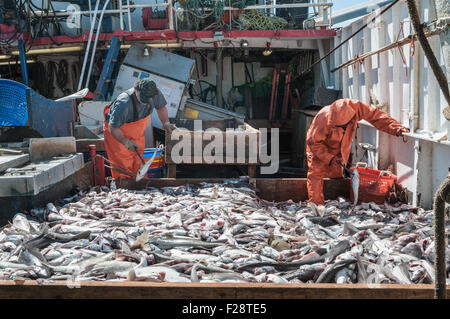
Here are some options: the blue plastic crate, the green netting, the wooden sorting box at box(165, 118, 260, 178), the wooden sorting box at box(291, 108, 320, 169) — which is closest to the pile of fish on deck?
the wooden sorting box at box(165, 118, 260, 178)

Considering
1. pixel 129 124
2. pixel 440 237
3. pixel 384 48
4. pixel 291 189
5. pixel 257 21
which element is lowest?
pixel 291 189

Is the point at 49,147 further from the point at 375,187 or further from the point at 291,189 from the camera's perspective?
the point at 375,187

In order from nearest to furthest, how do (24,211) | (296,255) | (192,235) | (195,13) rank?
(296,255) < (192,235) < (24,211) < (195,13)

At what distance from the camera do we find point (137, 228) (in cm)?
439

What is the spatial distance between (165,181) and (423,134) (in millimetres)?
3612

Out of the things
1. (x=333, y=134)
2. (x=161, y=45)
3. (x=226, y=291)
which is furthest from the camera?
(x=161, y=45)

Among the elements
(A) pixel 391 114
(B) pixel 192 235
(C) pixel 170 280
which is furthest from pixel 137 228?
(A) pixel 391 114

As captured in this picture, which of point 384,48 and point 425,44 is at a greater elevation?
point 384,48

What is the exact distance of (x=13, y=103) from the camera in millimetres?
5953

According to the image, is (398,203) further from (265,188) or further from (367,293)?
(367,293)

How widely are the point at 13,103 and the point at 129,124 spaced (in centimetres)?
177

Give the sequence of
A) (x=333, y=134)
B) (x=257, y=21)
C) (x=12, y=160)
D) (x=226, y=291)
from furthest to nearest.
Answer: (x=257, y=21) < (x=333, y=134) < (x=12, y=160) < (x=226, y=291)

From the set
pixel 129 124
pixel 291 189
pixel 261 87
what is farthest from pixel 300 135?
pixel 129 124

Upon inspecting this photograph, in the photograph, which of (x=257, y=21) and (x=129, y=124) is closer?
(x=129, y=124)
